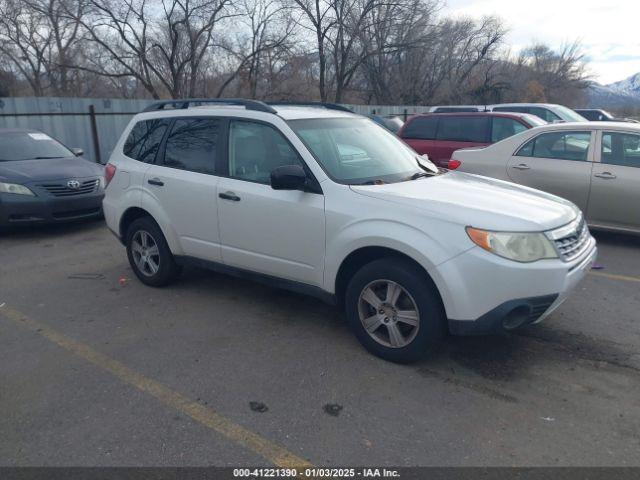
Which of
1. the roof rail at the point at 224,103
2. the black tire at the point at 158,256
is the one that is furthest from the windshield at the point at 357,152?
the black tire at the point at 158,256

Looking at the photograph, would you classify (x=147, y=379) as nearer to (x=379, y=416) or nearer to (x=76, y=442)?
(x=76, y=442)

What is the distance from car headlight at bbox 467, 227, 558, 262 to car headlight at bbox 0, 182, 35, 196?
6571mm

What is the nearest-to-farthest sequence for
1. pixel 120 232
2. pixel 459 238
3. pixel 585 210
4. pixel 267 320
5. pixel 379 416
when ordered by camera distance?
1. pixel 379 416
2. pixel 459 238
3. pixel 267 320
4. pixel 120 232
5. pixel 585 210

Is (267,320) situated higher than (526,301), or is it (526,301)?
(526,301)

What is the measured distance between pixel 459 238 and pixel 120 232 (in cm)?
369

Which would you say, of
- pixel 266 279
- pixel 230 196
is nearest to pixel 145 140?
pixel 230 196

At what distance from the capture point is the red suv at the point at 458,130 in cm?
975

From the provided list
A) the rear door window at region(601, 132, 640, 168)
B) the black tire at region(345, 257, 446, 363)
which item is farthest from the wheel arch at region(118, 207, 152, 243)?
the rear door window at region(601, 132, 640, 168)

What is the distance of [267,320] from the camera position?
4.43m

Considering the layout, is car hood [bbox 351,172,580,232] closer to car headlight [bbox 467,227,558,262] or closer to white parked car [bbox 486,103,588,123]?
car headlight [bbox 467,227,558,262]

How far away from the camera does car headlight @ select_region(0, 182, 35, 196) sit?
7.27 meters

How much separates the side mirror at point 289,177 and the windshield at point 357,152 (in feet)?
0.79

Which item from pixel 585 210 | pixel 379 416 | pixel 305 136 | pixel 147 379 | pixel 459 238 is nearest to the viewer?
pixel 379 416

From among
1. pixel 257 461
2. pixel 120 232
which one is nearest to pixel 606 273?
pixel 257 461
